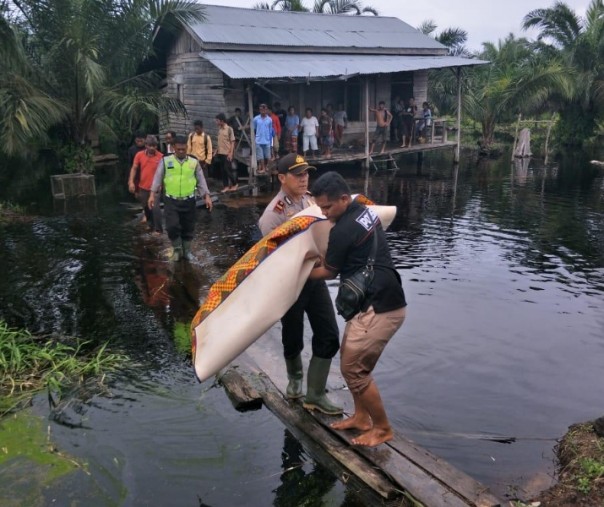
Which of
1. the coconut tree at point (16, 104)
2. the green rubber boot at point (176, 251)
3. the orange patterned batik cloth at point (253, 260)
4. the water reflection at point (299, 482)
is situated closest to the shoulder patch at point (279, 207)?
the orange patterned batik cloth at point (253, 260)

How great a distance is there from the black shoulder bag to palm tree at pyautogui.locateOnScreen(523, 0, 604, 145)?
22.6m

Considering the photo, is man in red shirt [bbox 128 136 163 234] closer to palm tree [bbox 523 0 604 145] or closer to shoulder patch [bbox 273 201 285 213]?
shoulder patch [bbox 273 201 285 213]

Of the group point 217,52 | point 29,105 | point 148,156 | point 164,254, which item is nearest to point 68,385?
point 164,254

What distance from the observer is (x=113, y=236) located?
10383 mm

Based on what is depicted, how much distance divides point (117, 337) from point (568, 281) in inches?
234

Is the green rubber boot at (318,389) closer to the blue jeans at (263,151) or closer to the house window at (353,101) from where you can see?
the blue jeans at (263,151)

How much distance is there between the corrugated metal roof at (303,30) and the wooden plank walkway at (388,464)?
14.3 meters

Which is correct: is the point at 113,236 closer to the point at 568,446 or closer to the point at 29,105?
the point at 29,105

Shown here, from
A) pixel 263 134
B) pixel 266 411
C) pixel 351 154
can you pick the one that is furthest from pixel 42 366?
pixel 351 154

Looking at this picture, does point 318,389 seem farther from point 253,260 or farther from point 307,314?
point 253,260

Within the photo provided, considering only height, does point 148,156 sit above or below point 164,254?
above

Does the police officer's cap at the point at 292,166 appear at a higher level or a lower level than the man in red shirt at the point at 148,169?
higher

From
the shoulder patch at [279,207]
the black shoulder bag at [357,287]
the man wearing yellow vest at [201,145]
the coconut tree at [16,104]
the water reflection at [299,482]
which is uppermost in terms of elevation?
the coconut tree at [16,104]

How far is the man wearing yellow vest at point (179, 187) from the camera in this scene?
802 centimetres
